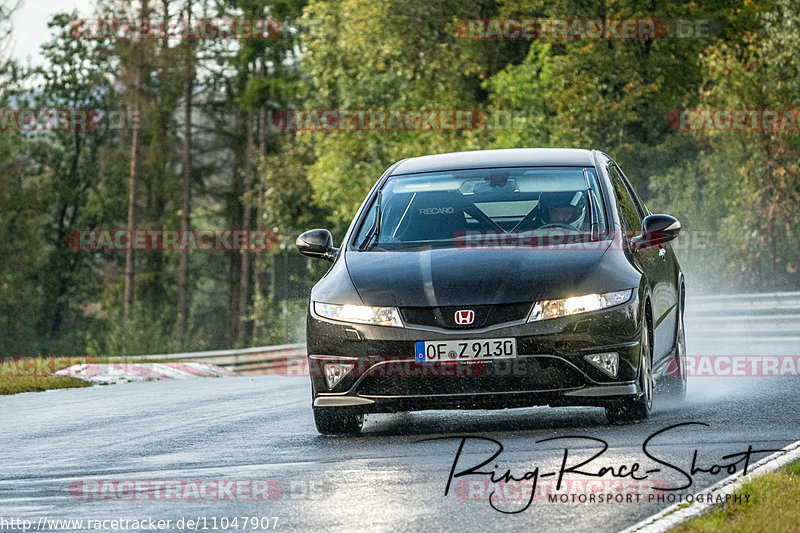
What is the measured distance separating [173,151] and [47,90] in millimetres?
7993

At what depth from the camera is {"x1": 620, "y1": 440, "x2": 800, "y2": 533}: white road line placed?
5055 mm

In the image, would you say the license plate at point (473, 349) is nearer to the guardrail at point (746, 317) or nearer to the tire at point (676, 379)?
the tire at point (676, 379)

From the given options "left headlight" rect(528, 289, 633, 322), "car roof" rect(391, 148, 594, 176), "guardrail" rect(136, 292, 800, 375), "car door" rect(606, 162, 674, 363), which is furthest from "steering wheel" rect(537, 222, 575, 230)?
"guardrail" rect(136, 292, 800, 375)

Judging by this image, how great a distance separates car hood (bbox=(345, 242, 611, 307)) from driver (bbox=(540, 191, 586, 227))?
497 millimetres

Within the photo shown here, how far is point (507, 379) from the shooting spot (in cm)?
786

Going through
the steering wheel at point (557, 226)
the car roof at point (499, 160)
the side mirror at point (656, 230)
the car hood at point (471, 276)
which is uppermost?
the car roof at point (499, 160)

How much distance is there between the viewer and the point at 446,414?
963 cm

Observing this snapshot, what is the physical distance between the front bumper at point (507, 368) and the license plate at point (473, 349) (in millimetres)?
31

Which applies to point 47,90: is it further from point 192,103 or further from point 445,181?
point 445,181

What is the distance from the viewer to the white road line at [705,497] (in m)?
5.05

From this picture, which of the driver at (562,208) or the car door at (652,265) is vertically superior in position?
the driver at (562,208)

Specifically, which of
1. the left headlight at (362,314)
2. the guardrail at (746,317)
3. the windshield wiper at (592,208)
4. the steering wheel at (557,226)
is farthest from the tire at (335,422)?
the guardrail at (746,317)

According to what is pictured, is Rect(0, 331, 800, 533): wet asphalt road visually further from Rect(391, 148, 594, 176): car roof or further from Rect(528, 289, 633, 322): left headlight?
Rect(391, 148, 594, 176): car roof

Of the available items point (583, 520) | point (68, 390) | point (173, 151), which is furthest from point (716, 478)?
point (173, 151)
